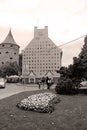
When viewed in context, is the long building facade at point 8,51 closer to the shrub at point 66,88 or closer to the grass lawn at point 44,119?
the shrub at point 66,88

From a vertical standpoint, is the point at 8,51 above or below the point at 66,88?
above


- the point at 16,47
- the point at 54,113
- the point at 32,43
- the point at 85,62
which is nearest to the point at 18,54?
the point at 16,47

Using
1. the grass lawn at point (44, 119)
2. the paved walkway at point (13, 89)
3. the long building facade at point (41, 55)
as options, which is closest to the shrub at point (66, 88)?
the paved walkway at point (13, 89)

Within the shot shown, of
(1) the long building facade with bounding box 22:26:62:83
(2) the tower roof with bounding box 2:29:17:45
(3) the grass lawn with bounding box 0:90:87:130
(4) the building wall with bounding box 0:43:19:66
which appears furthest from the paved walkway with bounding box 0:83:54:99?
(2) the tower roof with bounding box 2:29:17:45

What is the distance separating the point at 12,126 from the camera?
8648 millimetres

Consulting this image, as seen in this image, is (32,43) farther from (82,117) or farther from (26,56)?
(82,117)

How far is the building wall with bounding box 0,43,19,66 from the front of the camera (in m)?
135

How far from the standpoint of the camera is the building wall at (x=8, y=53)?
135 m

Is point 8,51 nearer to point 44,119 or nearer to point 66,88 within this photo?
point 66,88

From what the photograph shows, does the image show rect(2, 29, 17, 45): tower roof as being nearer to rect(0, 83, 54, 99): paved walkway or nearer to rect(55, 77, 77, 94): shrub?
rect(0, 83, 54, 99): paved walkway

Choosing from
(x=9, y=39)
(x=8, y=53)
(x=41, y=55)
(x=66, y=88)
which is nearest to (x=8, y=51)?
(x=8, y=53)

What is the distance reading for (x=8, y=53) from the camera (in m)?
138

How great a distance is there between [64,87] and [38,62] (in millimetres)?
93292

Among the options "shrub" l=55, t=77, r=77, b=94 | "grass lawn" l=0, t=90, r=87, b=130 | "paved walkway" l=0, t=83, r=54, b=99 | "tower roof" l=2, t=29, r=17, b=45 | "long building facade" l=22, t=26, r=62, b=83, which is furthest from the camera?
"tower roof" l=2, t=29, r=17, b=45
